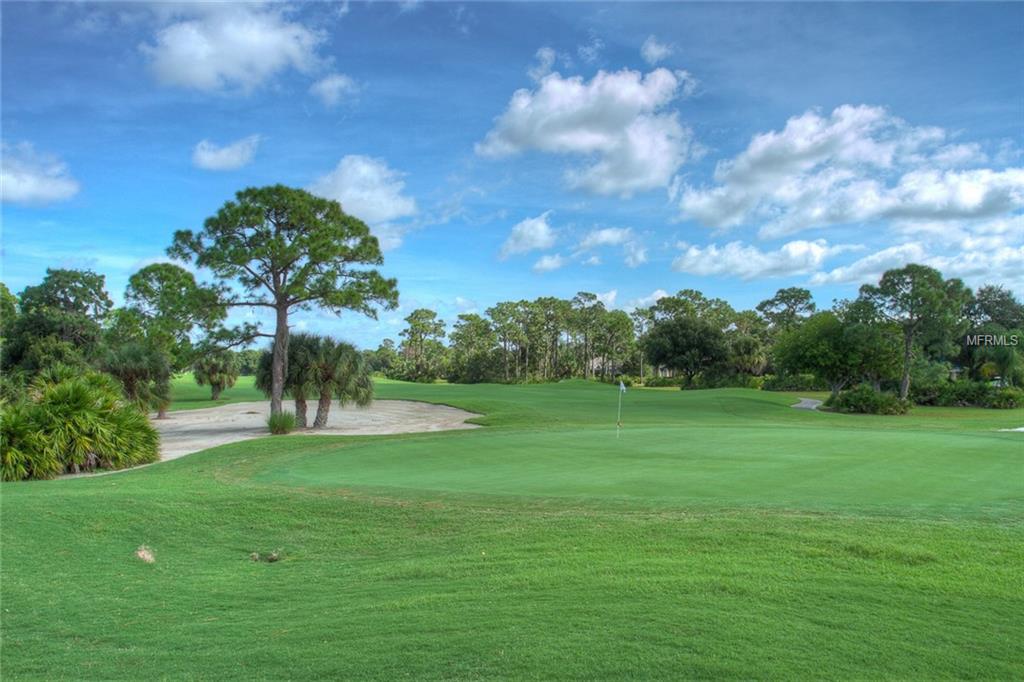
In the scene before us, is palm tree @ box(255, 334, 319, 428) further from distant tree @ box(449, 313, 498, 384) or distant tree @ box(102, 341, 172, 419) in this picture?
distant tree @ box(449, 313, 498, 384)

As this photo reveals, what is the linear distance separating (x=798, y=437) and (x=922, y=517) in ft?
35.7

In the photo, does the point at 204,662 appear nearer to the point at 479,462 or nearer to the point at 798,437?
the point at 479,462

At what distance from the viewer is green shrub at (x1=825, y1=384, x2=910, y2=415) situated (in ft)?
122

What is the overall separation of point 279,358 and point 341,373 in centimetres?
237

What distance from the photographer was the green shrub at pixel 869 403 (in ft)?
122

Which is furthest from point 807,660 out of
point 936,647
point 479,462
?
point 479,462

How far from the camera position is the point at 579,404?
39000 mm

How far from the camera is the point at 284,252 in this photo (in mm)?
24719

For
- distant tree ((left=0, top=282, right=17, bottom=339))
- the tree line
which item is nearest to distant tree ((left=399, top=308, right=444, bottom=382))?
the tree line

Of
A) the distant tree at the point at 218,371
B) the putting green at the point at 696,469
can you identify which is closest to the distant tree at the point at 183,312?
the putting green at the point at 696,469

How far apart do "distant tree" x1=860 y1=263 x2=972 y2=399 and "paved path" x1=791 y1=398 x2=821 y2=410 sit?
16.9 ft

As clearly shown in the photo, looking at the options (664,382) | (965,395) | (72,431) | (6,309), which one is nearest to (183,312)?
(72,431)

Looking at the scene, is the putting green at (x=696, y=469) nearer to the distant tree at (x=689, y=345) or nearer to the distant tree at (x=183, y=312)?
the distant tree at (x=183, y=312)

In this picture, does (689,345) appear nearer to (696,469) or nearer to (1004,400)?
(1004,400)
